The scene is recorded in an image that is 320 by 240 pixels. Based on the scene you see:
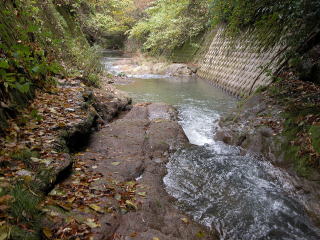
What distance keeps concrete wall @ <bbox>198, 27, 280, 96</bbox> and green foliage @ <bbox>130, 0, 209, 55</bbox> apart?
3188 mm

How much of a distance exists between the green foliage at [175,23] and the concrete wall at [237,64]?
3188 mm

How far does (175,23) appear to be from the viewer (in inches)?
798

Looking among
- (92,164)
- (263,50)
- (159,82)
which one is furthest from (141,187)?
(159,82)

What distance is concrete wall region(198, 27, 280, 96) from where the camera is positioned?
9367 millimetres

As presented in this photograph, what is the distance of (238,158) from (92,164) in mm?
2777

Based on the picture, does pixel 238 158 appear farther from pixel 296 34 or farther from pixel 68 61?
pixel 68 61

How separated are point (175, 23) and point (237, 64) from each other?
32.5 feet

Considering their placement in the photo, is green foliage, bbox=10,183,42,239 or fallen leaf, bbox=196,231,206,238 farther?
fallen leaf, bbox=196,231,206,238

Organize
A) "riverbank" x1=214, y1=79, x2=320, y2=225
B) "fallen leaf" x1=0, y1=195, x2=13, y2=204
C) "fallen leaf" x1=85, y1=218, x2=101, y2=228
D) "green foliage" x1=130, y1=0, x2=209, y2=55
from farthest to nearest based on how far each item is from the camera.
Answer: "green foliage" x1=130, y1=0, x2=209, y2=55, "riverbank" x1=214, y1=79, x2=320, y2=225, "fallen leaf" x1=85, y1=218, x2=101, y2=228, "fallen leaf" x1=0, y1=195, x2=13, y2=204

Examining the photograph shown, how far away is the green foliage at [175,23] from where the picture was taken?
758 inches

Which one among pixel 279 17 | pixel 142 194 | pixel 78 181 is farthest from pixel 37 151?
pixel 279 17

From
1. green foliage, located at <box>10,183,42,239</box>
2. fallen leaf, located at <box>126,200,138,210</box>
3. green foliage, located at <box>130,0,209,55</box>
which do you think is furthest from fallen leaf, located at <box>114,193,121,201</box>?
green foliage, located at <box>130,0,209,55</box>

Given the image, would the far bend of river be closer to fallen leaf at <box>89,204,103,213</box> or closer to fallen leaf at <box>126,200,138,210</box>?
fallen leaf at <box>126,200,138,210</box>

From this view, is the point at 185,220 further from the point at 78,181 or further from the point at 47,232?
the point at 47,232
